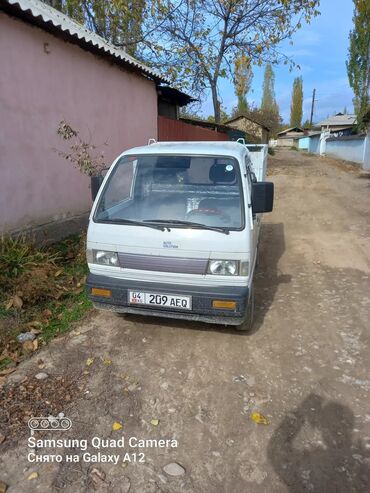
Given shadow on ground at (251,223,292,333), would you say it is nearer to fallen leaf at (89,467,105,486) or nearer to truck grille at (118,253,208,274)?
truck grille at (118,253,208,274)

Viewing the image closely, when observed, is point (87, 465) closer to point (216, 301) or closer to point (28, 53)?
point (216, 301)

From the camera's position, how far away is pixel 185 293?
3326 millimetres

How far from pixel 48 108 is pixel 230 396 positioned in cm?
569

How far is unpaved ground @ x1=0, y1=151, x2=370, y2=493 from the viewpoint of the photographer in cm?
229

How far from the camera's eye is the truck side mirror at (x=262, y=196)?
3490 millimetres

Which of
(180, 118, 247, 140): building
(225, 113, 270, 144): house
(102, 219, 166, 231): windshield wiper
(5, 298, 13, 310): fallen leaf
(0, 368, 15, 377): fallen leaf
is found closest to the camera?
(0, 368, 15, 377): fallen leaf

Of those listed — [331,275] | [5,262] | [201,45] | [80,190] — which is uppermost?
[201,45]

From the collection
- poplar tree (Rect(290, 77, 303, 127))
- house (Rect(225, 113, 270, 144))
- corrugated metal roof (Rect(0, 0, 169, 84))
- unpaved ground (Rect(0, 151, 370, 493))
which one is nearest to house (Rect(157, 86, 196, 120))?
corrugated metal roof (Rect(0, 0, 169, 84))

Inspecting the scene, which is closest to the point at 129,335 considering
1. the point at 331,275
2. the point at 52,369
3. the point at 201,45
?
the point at 52,369

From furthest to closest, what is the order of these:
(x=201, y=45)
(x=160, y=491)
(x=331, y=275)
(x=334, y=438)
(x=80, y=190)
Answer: (x=201, y=45) → (x=80, y=190) → (x=331, y=275) → (x=334, y=438) → (x=160, y=491)

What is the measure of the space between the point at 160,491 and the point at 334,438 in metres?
→ 1.29

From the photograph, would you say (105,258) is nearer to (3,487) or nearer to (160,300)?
(160,300)

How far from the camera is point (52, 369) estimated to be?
336cm

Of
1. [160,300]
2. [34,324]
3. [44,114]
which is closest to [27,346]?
[34,324]
